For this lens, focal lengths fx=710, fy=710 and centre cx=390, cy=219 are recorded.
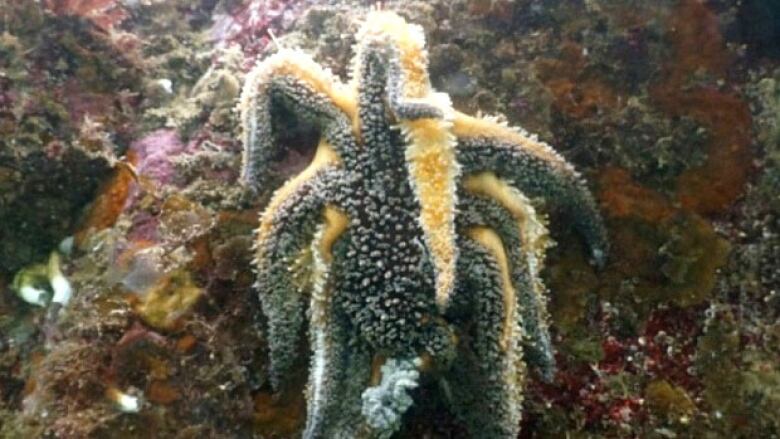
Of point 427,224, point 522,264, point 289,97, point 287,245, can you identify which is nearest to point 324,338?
point 287,245

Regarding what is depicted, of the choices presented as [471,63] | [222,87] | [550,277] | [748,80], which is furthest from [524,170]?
[222,87]

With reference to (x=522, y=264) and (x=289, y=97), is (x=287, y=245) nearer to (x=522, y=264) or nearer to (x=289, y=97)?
(x=289, y=97)

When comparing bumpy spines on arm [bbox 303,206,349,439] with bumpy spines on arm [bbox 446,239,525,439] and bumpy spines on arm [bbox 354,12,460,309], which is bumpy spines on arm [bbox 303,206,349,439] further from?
bumpy spines on arm [bbox 446,239,525,439]

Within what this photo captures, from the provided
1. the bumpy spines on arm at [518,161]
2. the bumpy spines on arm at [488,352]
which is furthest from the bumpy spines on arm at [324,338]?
the bumpy spines on arm at [518,161]


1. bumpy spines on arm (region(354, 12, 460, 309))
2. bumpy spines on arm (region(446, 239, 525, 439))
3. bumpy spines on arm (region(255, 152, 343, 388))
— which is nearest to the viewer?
bumpy spines on arm (region(354, 12, 460, 309))

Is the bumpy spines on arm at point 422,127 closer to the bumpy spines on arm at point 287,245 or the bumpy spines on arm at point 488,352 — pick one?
the bumpy spines on arm at point 488,352

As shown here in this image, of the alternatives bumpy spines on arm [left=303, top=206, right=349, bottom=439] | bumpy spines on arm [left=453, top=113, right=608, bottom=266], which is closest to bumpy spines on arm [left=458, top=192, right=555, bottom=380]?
bumpy spines on arm [left=453, top=113, right=608, bottom=266]
